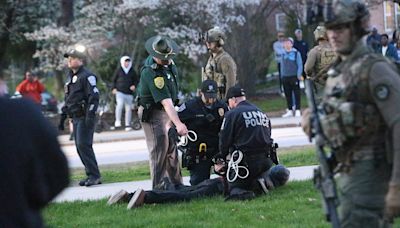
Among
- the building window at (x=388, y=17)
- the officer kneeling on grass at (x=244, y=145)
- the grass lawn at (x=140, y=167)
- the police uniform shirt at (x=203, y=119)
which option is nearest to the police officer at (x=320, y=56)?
the police uniform shirt at (x=203, y=119)

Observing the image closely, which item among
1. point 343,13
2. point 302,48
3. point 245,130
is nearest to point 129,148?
point 302,48

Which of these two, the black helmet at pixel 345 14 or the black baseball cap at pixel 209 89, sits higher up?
the black helmet at pixel 345 14

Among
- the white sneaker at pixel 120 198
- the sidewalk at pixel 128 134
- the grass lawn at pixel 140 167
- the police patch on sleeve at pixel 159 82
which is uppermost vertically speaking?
the police patch on sleeve at pixel 159 82

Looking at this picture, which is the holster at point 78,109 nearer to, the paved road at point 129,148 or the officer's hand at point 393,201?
the paved road at point 129,148

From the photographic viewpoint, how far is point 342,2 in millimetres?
4602

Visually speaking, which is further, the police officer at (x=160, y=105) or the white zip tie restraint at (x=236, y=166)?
the police officer at (x=160, y=105)

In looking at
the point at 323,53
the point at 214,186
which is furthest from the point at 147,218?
the point at 323,53

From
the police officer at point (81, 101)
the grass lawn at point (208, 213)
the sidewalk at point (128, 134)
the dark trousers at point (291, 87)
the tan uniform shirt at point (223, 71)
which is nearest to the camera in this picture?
the grass lawn at point (208, 213)

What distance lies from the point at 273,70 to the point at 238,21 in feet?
37.1

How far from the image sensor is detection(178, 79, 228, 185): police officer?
9.81 m

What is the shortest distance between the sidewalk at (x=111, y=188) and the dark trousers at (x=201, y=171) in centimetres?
63

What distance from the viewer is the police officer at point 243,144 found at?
8867 millimetres

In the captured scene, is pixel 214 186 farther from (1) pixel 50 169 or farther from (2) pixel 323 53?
(1) pixel 50 169

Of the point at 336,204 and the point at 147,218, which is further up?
the point at 336,204
